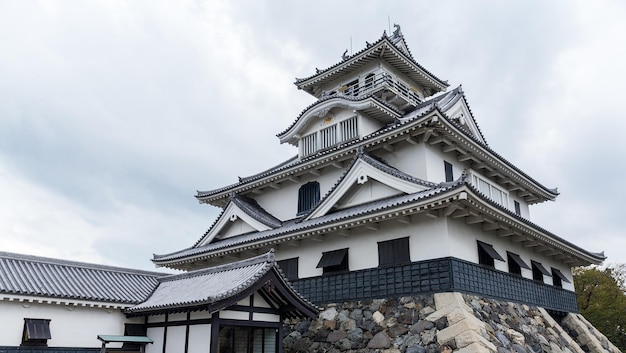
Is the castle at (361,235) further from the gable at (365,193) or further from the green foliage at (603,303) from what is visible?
the green foliage at (603,303)

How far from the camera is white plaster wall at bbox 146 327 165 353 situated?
1323cm

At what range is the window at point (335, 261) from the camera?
1623 cm

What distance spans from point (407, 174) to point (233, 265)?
7471 millimetres

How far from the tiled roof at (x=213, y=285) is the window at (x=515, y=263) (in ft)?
28.6

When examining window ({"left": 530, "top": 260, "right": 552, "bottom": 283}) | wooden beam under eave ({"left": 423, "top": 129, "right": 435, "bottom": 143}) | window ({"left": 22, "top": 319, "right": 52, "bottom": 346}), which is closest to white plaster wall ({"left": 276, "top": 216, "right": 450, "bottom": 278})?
wooden beam under eave ({"left": 423, "top": 129, "right": 435, "bottom": 143})

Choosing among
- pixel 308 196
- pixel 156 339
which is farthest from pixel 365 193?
pixel 156 339

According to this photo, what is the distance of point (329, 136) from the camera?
2156 cm

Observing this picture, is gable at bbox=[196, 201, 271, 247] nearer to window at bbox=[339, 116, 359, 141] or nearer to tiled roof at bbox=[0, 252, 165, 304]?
tiled roof at bbox=[0, 252, 165, 304]

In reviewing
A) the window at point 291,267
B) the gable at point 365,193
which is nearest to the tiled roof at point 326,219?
the gable at point 365,193

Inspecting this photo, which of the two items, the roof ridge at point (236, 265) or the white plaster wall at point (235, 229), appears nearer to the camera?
the roof ridge at point (236, 265)

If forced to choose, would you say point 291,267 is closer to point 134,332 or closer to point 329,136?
point 134,332

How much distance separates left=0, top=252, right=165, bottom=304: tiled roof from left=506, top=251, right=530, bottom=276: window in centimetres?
1311

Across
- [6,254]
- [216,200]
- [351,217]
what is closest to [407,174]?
[351,217]

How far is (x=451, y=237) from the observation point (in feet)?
46.9
